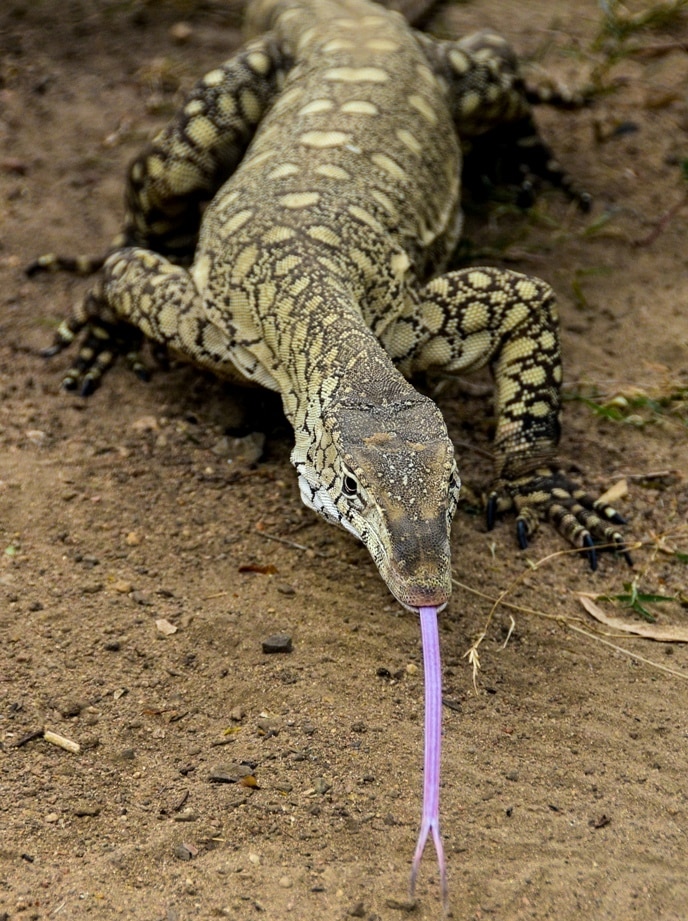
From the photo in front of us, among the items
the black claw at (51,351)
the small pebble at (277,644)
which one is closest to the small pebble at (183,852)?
the small pebble at (277,644)

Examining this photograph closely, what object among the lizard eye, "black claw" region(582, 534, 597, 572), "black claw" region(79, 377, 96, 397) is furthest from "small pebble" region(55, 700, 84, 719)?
"black claw" region(79, 377, 96, 397)

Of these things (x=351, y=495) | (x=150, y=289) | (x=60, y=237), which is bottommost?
(x=60, y=237)

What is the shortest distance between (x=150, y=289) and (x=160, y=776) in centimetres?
293

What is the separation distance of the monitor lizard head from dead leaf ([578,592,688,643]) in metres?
1.20

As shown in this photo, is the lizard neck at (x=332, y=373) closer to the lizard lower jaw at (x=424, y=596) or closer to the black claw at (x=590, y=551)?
the lizard lower jaw at (x=424, y=596)

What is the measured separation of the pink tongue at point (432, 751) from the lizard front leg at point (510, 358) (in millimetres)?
2175

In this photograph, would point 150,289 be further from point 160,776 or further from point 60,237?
point 160,776

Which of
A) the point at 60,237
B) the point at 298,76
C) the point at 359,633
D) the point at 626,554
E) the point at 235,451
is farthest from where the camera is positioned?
the point at 60,237

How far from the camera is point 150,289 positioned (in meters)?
6.18

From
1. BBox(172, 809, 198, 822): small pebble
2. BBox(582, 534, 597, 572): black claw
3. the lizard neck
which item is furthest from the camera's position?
BBox(582, 534, 597, 572): black claw

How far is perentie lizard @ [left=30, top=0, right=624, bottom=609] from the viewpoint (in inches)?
167

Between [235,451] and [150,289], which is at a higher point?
[150,289]

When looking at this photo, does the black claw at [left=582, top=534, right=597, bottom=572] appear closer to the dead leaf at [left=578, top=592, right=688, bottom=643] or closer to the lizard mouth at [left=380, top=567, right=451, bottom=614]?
the dead leaf at [left=578, top=592, right=688, bottom=643]

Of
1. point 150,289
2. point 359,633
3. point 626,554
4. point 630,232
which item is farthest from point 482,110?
point 359,633
